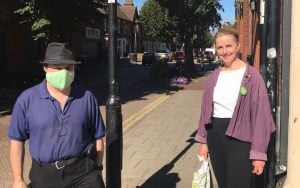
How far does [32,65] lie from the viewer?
2795 centimetres

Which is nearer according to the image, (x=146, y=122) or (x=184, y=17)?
(x=146, y=122)

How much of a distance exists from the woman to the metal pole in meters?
1.34

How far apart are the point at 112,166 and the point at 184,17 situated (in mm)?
26328

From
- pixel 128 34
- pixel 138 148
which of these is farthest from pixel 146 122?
pixel 128 34

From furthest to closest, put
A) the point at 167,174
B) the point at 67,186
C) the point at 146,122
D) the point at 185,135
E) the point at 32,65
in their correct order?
the point at 32,65, the point at 146,122, the point at 185,135, the point at 167,174, the point at 67,186

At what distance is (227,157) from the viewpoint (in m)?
4.12

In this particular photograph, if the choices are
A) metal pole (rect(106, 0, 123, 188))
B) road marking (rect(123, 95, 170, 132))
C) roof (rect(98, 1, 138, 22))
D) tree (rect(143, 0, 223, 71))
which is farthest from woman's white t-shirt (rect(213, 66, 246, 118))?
roof (rect(98, 1, 138, 22))

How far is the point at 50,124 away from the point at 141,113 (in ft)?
35.1

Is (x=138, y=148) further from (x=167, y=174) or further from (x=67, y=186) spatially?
(x=67, y=186)

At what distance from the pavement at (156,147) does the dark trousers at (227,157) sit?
95.7 inches

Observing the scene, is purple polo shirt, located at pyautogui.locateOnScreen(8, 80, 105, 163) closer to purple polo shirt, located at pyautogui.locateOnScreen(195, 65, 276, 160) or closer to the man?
the man

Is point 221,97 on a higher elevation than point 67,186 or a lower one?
higher

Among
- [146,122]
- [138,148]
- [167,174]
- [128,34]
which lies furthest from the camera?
[128,34]

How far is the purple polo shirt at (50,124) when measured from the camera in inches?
140
